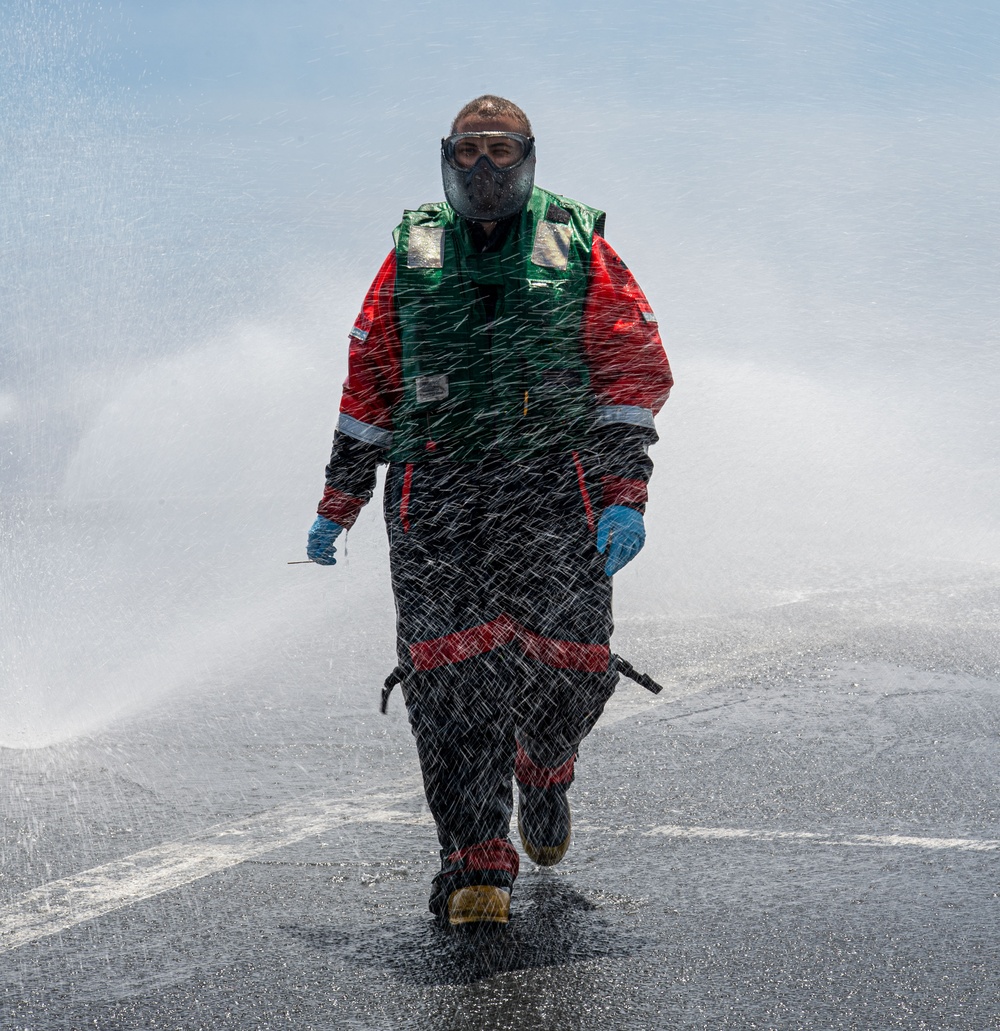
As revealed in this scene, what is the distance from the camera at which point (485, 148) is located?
11.5 ft

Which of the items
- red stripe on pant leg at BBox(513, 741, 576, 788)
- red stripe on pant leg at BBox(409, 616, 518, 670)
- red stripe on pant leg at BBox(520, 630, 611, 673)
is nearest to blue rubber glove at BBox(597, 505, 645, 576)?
red stripe on pant leg at BBox(520, 630, 611, 673)

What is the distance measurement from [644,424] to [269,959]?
1628mm

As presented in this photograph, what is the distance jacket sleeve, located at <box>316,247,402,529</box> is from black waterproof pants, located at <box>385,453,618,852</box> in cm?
16

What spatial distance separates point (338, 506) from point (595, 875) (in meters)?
1.24

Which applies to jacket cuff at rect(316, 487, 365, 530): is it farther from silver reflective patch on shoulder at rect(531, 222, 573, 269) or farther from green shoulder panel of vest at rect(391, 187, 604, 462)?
silver reflective patch on shoulder at rect(531, 222, 573, 269)

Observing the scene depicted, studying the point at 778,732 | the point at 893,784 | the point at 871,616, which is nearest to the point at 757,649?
the point at 871,616

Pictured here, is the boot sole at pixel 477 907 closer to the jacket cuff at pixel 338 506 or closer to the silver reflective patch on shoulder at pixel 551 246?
the jacket cuff at pixel 338 506

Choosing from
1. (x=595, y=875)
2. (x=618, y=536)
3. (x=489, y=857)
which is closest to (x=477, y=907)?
(x=489, y=857)

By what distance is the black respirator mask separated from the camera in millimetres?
3459

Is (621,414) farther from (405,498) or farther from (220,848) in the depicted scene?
(220,848)

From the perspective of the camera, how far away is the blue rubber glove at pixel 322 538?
3719mm

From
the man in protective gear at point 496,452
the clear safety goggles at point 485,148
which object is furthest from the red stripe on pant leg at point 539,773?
the clear safety goggles at point 485,148

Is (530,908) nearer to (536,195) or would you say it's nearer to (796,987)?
(796,987)

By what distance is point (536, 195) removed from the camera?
3557 millimetres
